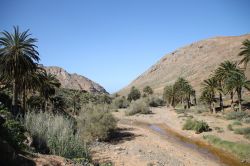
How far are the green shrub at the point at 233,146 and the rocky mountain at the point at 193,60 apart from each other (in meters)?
78.2

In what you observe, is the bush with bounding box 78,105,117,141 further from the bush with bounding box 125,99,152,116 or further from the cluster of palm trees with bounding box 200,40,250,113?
the bush with bounding box 125,99,152,116

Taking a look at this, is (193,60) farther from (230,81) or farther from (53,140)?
(53,140)

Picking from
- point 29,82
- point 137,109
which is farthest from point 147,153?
point 137,109

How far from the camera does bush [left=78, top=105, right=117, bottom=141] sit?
2350 cm

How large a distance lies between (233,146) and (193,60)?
120 m

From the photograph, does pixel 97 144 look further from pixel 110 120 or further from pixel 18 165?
pixel 18 165

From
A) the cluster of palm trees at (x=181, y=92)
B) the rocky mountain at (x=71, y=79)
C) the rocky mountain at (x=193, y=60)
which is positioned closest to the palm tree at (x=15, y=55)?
the cluster of palm trees at (x=181, y=92)

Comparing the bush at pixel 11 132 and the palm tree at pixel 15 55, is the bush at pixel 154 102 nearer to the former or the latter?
the palm tree at pixel 15 55

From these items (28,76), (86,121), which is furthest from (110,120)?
(28,76)

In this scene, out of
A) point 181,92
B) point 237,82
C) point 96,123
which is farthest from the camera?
point 181,92

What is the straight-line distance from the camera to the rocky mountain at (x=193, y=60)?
11369 cm

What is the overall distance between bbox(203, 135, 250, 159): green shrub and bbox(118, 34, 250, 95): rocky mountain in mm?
78154

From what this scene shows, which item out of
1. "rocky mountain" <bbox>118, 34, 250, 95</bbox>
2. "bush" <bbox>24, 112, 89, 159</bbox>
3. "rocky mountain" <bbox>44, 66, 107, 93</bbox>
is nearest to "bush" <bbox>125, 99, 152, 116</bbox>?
"bush" <bbox>24, 112, 89, 159</bbox>

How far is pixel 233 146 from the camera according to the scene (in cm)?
2148
